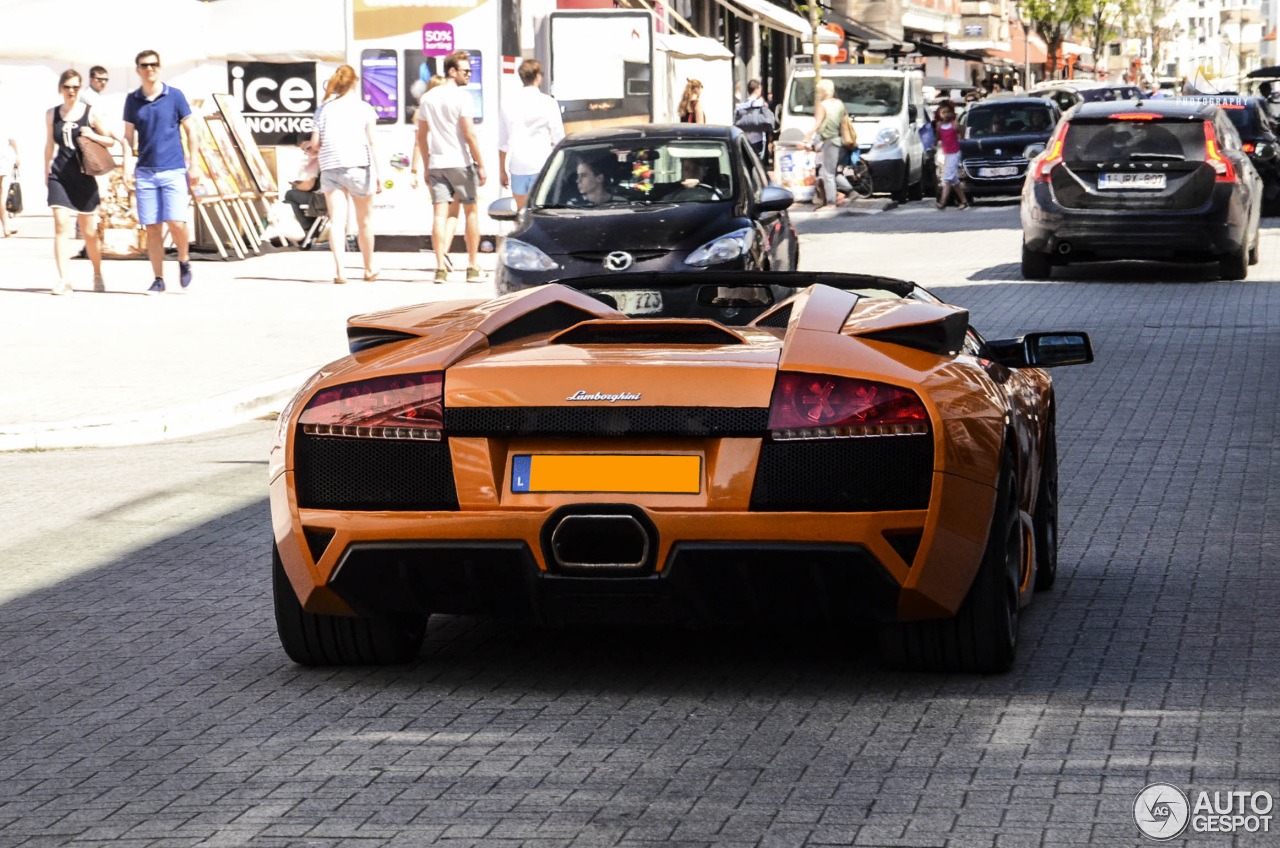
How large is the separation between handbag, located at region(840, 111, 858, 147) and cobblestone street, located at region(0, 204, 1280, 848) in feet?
79.0

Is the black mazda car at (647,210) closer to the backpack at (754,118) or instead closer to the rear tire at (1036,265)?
the rear tire at (1036,265)

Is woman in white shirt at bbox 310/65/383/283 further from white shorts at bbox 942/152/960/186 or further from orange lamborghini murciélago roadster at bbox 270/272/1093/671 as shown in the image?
white shorts at bbox 942/152/960/186

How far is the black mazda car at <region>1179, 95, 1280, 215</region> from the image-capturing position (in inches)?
1081

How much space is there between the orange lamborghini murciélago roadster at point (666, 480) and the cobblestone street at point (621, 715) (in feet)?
0.88

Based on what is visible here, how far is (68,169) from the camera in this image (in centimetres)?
1752

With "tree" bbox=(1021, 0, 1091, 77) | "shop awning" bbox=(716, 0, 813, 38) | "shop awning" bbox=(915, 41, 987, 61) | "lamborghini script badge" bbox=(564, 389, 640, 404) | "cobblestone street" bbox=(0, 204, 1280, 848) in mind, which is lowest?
"cobblestone street" bbox=(0, 204, 1280, 848)

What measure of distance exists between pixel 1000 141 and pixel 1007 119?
53.7 inches

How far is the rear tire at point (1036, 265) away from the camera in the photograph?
19328mm

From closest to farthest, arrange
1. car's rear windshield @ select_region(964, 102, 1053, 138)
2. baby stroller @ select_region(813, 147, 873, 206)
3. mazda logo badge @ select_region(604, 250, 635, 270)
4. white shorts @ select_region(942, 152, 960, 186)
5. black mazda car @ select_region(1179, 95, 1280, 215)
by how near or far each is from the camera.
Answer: mazda logo badge @ select_region(604, 250, 635, 270) → black mazda car @ select_region(1179, 95, 1280, 215) → white shorts @ select_region(942, 152, 960, 186) → baby stroller @ select_region(813, 147, 873, 206) → car's rear windshield @ select_region(964, 102, 1053, 138)

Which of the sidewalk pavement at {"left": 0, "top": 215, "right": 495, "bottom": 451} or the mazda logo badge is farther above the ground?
the mazda logo badge

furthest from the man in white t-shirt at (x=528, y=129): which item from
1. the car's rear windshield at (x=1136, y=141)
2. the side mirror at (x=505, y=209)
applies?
the car's rear windshield at (x=1136, y=141)

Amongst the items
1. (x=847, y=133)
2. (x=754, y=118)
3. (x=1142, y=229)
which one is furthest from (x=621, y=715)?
(x=754, y=118)

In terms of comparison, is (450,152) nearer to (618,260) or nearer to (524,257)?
(524,257)

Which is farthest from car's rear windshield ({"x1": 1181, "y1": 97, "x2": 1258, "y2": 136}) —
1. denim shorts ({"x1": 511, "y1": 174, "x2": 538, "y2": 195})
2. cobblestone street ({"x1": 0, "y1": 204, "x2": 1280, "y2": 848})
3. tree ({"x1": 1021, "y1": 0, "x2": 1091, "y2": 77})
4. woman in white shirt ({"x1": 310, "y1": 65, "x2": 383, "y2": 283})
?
tree ({"x1": 1021, "y1": 0, "x2": 1091, "y2": 77})
